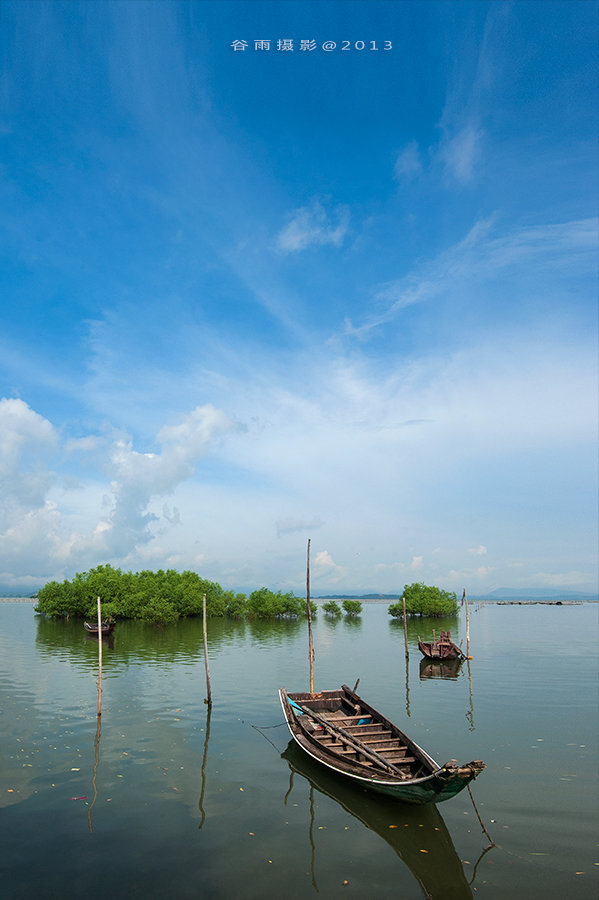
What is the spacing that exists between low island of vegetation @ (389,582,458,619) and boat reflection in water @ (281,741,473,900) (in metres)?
79.6

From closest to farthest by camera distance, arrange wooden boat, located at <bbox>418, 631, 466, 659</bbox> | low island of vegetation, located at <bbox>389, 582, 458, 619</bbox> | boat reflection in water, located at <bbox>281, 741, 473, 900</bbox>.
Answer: boat reflection in water, located at <bbox>281, 741, 473, 900</bbox> → wooden boat, located at <bbox>418, 631, 466, 659</bbox> → low island of vegetation, located at <bbox>389, 582, 458, 619</bbox>

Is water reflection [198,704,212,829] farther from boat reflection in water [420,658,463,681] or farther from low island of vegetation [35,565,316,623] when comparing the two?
low island of vegetation [35,565,316,623]

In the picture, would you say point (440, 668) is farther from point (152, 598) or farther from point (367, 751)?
point (152, 598)

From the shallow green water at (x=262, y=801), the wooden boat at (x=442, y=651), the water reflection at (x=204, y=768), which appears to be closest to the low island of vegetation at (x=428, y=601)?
the wooden boat at (x=442, y=651)

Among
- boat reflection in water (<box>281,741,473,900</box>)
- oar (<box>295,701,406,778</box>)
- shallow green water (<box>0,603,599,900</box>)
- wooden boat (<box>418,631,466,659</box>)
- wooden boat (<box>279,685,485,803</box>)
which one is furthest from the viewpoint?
wooden boat (<box>418,631,466,659</box>)

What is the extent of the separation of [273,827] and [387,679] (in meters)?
21.4

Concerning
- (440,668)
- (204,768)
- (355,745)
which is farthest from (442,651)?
(204,768)

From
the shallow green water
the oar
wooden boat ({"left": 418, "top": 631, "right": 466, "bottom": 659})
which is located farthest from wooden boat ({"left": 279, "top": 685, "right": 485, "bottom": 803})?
wooden boat ({"left": 418, "top": 631, "right": 466, "bottom": 659})

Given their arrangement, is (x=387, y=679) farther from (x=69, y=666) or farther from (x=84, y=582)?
(x=84, y=582)

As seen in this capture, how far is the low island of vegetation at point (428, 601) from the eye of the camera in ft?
301

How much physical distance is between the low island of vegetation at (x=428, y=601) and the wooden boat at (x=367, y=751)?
74.5 m

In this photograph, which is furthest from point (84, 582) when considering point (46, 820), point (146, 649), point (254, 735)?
point (46, 820)

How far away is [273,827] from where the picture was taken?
12422mm

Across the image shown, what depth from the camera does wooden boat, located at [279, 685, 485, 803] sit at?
11.8m
